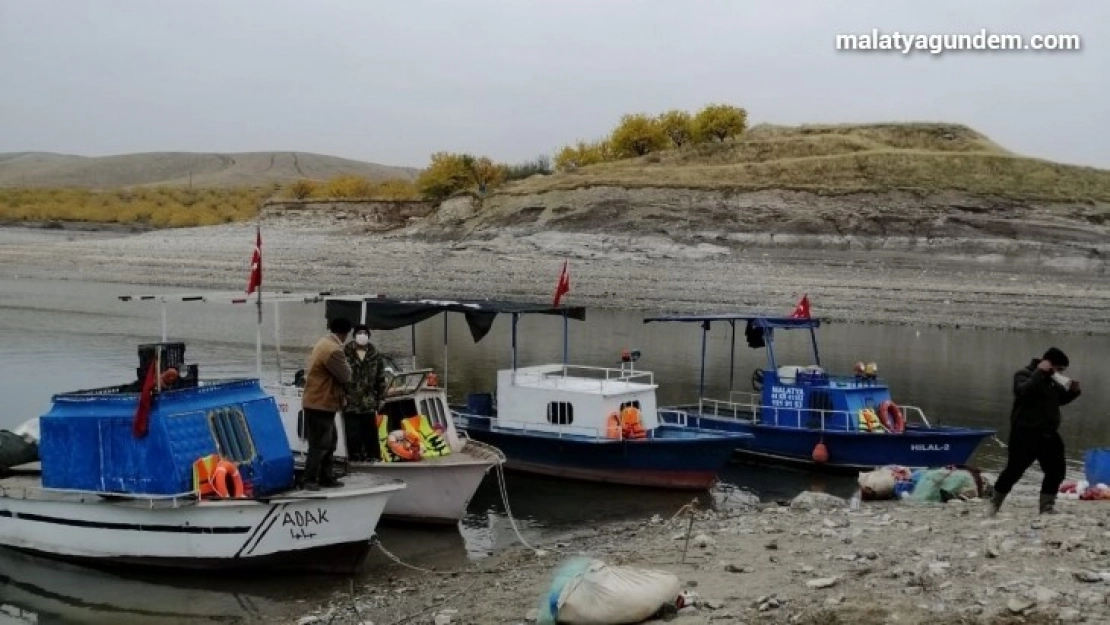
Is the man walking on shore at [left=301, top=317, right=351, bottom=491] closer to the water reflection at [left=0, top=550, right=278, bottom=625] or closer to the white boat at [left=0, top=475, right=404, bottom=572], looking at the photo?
the white boat at [left=0, top=475, right=404, bottom=572]

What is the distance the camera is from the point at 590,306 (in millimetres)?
51625

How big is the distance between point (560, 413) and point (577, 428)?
479 mm

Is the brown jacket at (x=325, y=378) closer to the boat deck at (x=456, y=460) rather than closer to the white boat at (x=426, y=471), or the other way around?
the white boat at (x=426, y=471)

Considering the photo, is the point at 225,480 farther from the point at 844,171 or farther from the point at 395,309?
the point at 844,171

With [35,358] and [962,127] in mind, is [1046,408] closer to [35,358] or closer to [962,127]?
[35,358]

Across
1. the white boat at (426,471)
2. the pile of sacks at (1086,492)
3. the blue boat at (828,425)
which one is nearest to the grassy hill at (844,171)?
the blue boat at (828,425)

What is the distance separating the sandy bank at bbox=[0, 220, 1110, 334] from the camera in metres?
49.1

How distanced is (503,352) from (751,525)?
23136 mm

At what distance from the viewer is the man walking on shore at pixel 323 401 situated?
13.8 m

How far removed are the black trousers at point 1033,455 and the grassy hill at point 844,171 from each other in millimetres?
60125

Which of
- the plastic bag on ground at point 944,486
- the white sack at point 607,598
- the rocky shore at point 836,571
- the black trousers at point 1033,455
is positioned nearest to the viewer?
the rocky shore at point 836,571

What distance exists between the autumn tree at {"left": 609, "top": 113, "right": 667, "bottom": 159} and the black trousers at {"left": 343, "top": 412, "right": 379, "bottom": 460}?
90.9 m

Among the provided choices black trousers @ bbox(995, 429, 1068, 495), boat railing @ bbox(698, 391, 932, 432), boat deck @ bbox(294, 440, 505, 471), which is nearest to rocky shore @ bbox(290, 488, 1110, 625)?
black trousers @ bbox(995, 429, 1068, 495)

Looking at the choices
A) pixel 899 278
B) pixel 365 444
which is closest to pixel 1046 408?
pixel 365 444
